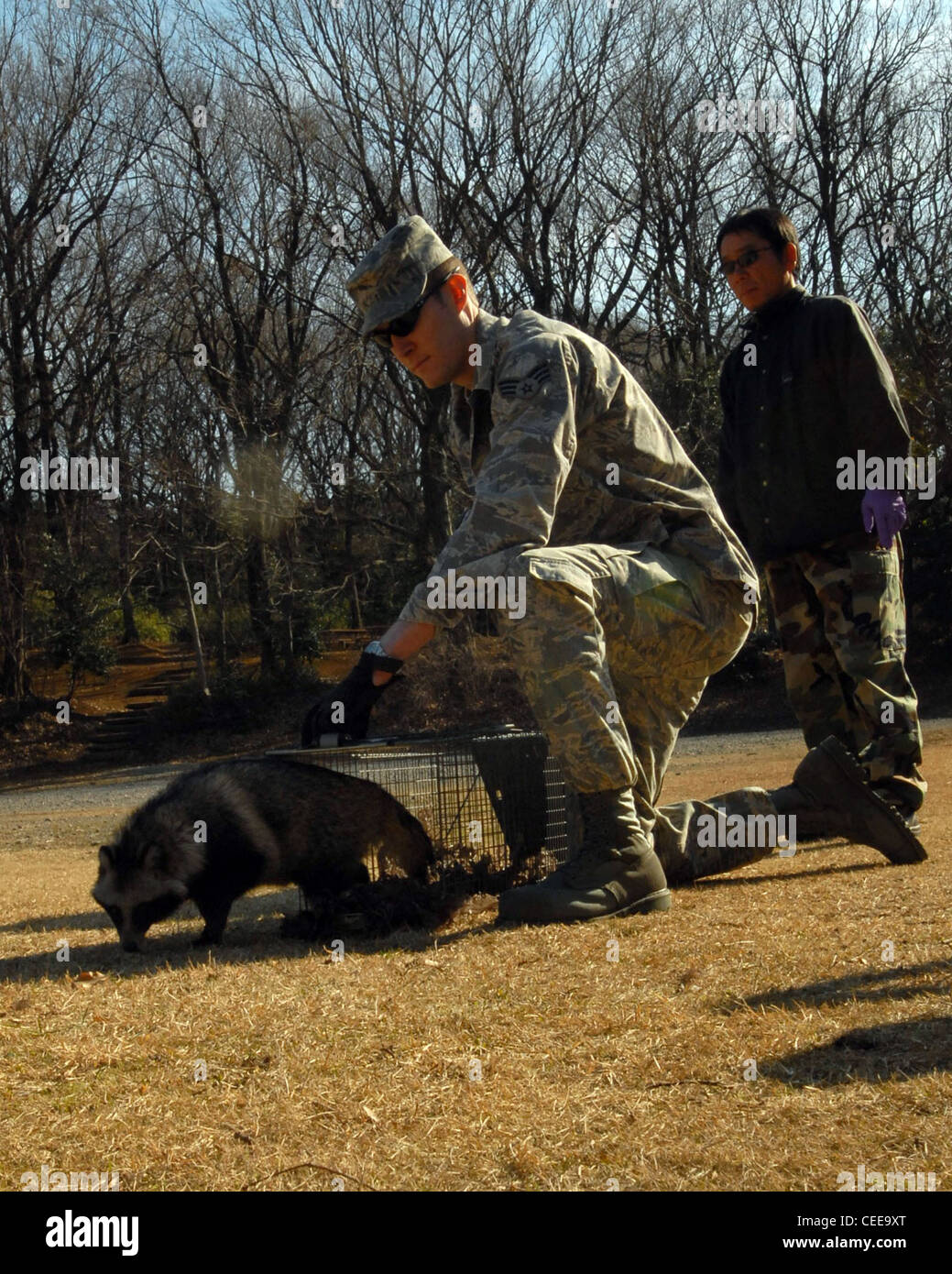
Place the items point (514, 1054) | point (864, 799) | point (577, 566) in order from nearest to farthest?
point (514, 1054)
point (577, 566)
point (864, 799)

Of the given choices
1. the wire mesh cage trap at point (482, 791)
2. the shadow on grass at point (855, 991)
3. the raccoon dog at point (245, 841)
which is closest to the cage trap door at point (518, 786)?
the wire mesh cage trap at point (482, 791)

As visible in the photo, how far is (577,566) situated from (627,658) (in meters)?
0.53

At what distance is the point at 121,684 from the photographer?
92.7ft

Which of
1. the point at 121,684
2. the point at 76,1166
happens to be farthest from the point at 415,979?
the point at 121,684

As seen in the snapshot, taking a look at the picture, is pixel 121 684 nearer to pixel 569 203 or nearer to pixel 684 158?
pixel 569 203

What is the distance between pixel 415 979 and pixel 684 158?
2478 cm

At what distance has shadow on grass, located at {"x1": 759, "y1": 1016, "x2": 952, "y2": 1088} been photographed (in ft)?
8.70

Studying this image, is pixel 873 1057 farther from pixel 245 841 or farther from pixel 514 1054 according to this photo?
pixel 245 841

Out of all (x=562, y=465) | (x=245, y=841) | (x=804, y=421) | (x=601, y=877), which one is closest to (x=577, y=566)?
(x=562, y=465)

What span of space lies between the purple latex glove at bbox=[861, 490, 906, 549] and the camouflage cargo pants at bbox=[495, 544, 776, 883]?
38.6 inches

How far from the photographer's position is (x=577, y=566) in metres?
4.24

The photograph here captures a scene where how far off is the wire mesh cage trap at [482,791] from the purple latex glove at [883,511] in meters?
1.65

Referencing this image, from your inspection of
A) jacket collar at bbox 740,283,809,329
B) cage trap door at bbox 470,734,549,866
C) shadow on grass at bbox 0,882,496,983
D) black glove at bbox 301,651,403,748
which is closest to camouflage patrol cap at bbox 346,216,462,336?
black glove at bbox 301,651,403,748

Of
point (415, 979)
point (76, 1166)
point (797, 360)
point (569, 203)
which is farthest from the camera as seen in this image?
point (569, 203)
